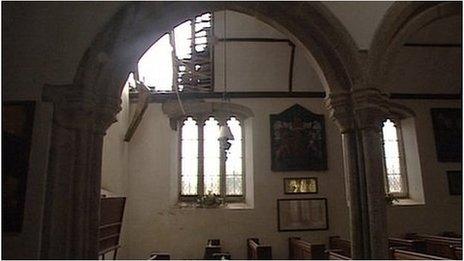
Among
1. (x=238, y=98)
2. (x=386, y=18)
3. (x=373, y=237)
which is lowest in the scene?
(x=373, y=237)

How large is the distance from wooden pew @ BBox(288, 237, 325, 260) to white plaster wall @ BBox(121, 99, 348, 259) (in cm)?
37

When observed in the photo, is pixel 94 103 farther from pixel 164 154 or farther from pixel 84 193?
pixel 164 154

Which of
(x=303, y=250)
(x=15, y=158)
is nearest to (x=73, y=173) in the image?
(x=15, y=158)

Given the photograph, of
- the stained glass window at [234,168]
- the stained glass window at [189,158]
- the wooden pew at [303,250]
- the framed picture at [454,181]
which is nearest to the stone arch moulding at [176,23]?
the wooden pew at [303,250]

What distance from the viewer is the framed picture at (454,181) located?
8.35m

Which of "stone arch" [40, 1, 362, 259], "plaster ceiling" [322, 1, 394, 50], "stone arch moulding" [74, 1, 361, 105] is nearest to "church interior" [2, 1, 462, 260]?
"stone arch" [40, 1, 362, 259]

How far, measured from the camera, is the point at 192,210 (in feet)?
26.2

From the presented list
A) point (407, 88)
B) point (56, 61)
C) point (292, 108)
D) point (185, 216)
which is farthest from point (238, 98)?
point (56, 61)

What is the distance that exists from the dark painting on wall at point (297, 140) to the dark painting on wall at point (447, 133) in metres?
2.55

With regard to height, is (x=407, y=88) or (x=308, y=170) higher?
(x=407, y=88)

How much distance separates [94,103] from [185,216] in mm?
5227

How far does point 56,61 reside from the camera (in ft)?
10.7

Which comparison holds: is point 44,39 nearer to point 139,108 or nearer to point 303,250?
point 139,108

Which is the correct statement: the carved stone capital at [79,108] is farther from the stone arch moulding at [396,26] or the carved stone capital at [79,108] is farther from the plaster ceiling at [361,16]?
the stone arch moulding at [396,26]
